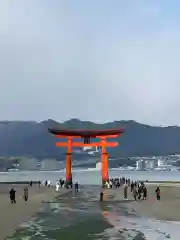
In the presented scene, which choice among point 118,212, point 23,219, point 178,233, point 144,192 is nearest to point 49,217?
point 23,219

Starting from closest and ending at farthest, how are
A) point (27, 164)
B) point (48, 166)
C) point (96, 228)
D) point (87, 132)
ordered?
point (96, 228), point (87, 132), point (27, 164), point (48, 166)

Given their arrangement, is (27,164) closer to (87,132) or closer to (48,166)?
(48,166)

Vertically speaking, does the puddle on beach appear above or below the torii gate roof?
below

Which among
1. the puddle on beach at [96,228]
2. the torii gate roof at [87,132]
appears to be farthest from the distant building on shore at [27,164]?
the puddle on beach at [96,228]

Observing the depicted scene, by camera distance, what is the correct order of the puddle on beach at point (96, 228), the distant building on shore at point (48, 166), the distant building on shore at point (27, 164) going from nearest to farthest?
the puddle on beach at point (96, 228) → the distant building on shore at point (27, 164) → the distant building on shore at point (48, 166)

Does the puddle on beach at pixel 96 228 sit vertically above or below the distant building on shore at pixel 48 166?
below

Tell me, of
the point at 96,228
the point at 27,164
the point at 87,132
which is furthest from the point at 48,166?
the point at 96,228

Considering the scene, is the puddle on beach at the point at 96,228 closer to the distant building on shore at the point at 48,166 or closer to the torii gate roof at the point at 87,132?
the torii gate roof at the point at 87,132

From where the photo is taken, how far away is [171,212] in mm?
24000

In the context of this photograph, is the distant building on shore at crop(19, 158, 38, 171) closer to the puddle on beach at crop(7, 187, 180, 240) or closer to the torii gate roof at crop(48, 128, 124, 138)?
the torii gate roof at crop(48, 128, 124, 138)

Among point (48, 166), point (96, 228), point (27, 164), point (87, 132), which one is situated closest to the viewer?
point (96, 228)

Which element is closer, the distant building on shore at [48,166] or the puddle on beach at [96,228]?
the puddle on beach at [96,228]

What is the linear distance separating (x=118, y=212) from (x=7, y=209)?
21.5 feet

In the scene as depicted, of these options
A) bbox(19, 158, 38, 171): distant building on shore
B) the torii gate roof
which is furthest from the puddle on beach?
bbox(19, 158, 38, 171): distant building on shore
